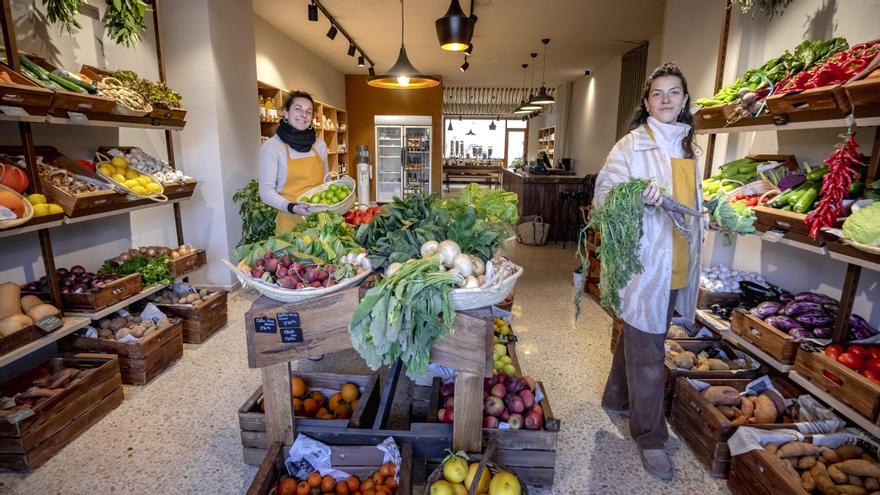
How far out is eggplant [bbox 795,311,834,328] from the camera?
87.4 inches

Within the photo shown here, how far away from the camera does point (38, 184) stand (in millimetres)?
2455

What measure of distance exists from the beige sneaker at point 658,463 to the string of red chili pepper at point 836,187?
3.91ft

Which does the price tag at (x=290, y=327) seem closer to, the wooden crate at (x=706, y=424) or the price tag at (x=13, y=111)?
the price tag at (x=13, y=111)

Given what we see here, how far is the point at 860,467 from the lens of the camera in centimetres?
171

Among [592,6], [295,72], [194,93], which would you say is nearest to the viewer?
[194,93]

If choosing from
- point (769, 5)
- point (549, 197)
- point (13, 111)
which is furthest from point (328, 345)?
point (549, 197)

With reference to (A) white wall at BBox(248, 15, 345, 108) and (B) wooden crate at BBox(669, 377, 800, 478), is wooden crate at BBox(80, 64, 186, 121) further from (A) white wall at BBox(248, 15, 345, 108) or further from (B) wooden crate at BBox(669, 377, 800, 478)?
(B) wooden crate at BBox(669, 377, 800, 478)

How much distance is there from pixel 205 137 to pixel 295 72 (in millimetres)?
3750

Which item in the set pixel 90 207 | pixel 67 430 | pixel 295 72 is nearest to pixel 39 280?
pixel 90 207

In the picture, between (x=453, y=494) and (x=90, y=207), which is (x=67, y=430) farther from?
(x=453, y=494)

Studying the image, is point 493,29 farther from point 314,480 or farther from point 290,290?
point 314,480

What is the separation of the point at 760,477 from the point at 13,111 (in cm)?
371

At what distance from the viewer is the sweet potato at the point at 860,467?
170cm

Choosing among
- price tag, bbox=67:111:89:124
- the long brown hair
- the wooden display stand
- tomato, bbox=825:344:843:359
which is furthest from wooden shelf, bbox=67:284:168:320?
tomato, bbox=825:344:843:359
